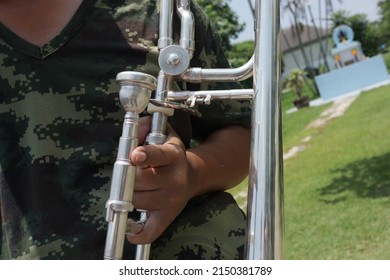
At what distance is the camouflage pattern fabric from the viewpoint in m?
0.90

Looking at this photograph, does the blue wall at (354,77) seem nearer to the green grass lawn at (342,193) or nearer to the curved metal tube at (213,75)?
the green grass lawn at (342,193)

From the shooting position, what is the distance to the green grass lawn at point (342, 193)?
4.21m

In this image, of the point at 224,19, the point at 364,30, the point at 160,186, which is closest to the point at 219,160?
the point at 160,186

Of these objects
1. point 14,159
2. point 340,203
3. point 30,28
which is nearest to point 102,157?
point 14,159

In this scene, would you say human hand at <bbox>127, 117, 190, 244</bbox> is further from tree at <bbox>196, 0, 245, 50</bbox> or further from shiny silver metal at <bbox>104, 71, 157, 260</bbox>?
tree at <bbox>196, 0, 245, 50</bbox>

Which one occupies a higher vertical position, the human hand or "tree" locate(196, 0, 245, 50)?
"tree" locate(196, 0, 245, 50)

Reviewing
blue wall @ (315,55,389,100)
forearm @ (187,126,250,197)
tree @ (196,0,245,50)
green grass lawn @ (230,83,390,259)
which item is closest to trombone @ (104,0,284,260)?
forearm @ (187,126,250,197)

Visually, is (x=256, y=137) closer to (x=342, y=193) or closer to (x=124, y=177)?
(x=124, y=177)

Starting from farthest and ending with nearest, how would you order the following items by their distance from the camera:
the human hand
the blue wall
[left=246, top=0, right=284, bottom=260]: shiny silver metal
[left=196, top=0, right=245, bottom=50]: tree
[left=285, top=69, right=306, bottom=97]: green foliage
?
[left=285, top=69, right=306, bottom=97]: green foliage, the blue wall, [left=196, top=0, right=245, bottom=50]: tree, the human hand, [left=246, top=0, right=284, bottom=260]: shiny silver metal

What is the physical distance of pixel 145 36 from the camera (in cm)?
98

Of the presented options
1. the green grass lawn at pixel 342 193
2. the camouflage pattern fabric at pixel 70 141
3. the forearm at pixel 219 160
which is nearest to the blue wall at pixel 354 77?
the green grass lawn at pixel 342 193

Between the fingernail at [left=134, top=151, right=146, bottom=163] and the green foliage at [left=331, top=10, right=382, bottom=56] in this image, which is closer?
the fingernail at [left=134, top=151, right=146, bottom=163]

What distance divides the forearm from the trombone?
0.15 meters
